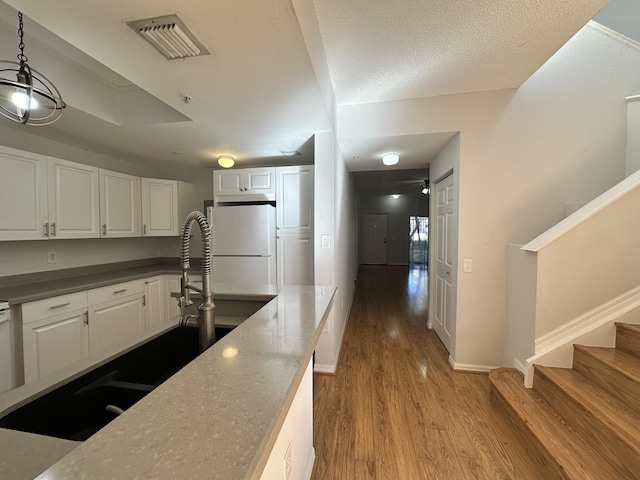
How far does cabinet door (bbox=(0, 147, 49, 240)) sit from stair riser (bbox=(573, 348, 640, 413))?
4419 mm

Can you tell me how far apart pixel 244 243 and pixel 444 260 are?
236 centimetres

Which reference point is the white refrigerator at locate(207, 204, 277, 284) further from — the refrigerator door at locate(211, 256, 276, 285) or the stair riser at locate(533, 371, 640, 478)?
the stair riser at locate(533, 371, 640, 478)

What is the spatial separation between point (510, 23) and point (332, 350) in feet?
9.22

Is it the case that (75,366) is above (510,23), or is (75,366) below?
below

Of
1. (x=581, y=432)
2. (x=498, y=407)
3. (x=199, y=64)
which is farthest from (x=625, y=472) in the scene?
(x=199, y=64)

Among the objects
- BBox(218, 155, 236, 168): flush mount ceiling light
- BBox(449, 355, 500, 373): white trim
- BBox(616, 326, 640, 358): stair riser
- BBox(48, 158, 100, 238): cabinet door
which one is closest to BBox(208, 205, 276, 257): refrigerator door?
BBox(218, 155, 236, 168): flush mount ceiling light

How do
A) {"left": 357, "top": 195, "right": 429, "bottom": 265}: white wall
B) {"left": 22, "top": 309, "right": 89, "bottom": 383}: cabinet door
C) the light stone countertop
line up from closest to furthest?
1. the light stone countertop
2. {"left": 22, "top": 309, "right": 89, "bottom": 383}: cabinet door
3. {"left": 357, "top": 195, "right": 429, "bottom": 265}: white wall

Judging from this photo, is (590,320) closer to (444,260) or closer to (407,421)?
(444,260)

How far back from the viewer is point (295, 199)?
2842 mm

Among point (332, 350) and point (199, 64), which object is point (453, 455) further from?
point (199, 64)

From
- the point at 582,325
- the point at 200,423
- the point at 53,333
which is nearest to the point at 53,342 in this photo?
the point at 53,333

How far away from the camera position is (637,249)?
178 centimetres

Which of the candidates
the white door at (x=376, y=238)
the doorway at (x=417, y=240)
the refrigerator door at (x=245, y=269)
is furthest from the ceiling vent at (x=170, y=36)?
the doorway at (x=417, y=240)

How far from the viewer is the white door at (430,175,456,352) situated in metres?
2.74
